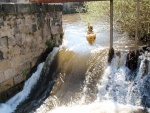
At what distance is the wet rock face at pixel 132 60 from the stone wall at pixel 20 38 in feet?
9.32

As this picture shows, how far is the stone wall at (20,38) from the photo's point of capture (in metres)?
6.98

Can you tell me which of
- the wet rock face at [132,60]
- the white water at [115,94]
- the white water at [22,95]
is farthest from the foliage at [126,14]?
the white water at [22,95]

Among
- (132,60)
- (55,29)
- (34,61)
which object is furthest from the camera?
(55,29)

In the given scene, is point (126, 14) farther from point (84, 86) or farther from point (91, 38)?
point (84, 86)

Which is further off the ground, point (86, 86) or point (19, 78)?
point (19, 78)

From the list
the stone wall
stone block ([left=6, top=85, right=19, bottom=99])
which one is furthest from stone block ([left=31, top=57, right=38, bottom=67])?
stone block ([left=6, top=85, right=19, bottom=99])

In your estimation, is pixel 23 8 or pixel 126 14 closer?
pixel 23 8

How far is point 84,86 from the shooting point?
7.18 m

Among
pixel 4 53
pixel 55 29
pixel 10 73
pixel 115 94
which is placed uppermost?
pixel 55 29

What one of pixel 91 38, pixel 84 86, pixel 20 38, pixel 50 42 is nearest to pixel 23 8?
pixel 20 38

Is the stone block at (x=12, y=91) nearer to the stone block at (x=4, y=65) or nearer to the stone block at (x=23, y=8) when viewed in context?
the stone block at (x=4, y=65)

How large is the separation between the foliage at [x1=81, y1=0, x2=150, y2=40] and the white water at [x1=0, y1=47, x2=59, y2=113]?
2608 millimetres

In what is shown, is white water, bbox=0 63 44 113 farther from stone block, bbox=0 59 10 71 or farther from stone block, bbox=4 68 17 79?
stone block, bbox=0 59 10 71

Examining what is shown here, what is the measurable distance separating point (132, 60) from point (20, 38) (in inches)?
129
